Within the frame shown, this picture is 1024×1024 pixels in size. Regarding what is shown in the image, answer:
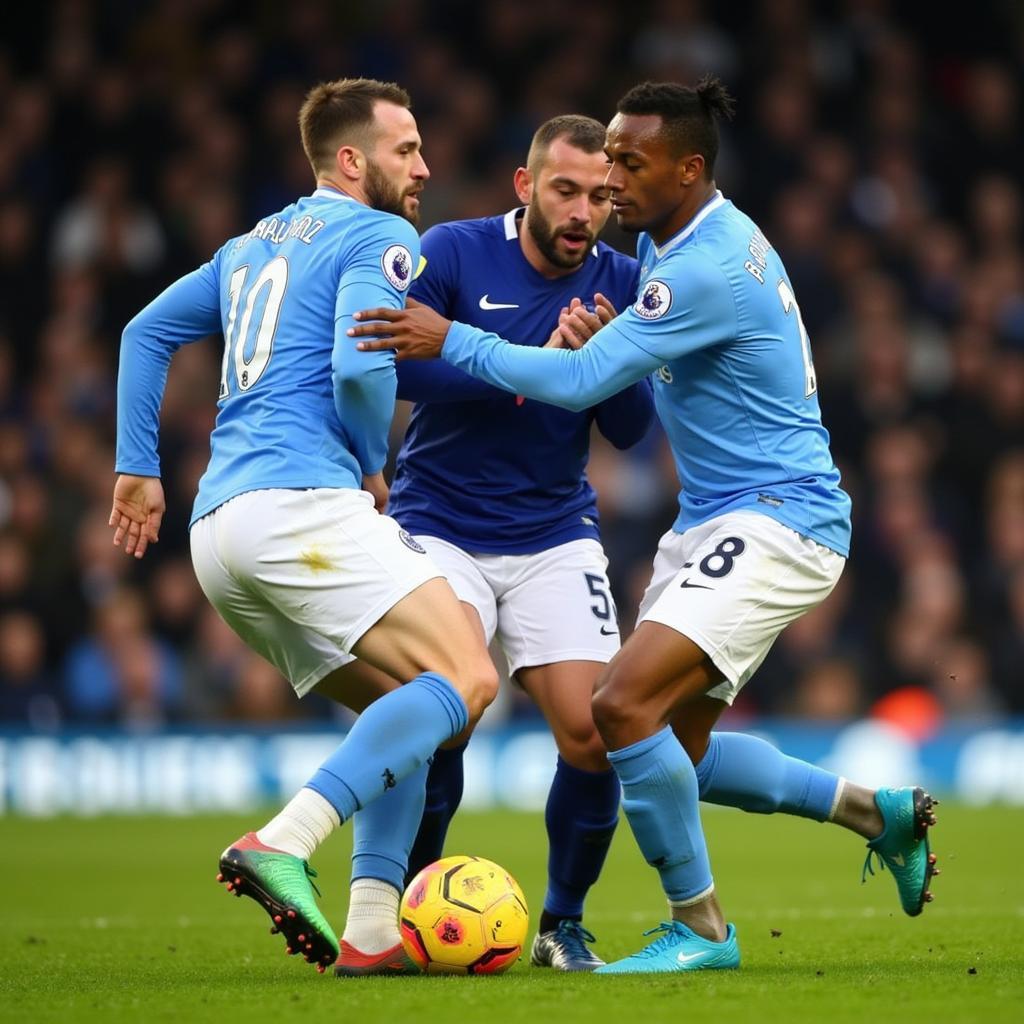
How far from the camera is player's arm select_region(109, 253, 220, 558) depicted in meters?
5.47

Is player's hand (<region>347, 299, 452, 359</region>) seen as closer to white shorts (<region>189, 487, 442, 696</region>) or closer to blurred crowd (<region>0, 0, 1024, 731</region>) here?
white shorts (<region>189, 487, 442, 696</region>)

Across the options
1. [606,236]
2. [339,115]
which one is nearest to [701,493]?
[339,115]

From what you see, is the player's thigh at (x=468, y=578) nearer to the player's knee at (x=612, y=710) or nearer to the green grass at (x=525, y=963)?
the player's knee at (x=612, y=710)

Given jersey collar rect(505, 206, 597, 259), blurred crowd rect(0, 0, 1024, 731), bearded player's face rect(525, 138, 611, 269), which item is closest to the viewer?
bearded player's face rect(525, 138, 611, 269)

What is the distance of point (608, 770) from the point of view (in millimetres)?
5848

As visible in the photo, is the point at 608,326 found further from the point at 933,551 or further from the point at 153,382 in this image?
the point at 933,551

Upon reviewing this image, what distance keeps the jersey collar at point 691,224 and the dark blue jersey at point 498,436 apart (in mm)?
719

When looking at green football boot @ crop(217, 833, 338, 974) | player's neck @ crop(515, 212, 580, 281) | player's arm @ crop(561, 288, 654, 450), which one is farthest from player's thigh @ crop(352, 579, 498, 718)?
player's neck @ crop(515, 212, 580, 281)

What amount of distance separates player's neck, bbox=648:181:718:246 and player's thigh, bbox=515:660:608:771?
1369 mm

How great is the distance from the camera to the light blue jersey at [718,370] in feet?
17.4

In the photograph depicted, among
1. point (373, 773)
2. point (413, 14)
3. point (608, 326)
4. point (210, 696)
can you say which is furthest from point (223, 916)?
point (413, 14)

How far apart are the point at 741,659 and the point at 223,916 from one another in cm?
310

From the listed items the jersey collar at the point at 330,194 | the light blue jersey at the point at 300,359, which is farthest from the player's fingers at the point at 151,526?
the jersey collar at the point at 330,194

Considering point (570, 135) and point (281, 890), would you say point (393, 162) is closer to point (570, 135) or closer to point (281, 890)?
point (570, 135)
